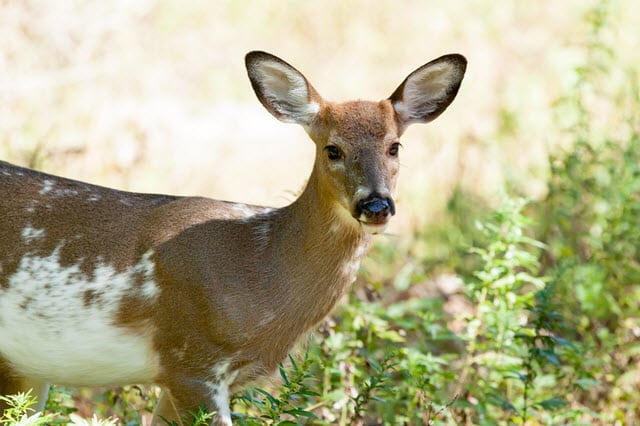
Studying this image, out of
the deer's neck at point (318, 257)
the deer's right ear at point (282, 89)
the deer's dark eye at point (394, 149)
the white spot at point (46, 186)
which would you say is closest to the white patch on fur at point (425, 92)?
the deer's dark eye at point (394, 149)

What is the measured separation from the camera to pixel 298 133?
34.2 feet

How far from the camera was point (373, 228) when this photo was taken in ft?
15.9

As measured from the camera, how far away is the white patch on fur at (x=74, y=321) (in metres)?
5.20

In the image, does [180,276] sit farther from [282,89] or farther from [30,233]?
[282,89]

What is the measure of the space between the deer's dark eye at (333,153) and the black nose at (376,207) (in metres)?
0.40

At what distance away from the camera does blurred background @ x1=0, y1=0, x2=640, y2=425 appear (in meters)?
6.32

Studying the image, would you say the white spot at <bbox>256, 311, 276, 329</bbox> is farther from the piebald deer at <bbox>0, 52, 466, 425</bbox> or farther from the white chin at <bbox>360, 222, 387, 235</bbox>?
the white chin at <bbox>360, 222, 387, 235</bbox>

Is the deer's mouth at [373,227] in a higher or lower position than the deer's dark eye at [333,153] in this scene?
lower

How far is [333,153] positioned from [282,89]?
22.3 inches

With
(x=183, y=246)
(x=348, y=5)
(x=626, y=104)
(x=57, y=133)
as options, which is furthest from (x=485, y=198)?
(x=183, y=246)

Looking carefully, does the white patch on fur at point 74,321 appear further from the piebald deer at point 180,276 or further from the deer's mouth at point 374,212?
the deer's mouth at point 374,212

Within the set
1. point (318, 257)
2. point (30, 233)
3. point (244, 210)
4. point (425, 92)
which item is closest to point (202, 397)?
point (318, 257)

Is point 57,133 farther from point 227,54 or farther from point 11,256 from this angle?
point 11,256

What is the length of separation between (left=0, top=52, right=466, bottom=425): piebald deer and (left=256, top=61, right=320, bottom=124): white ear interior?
2 cm
